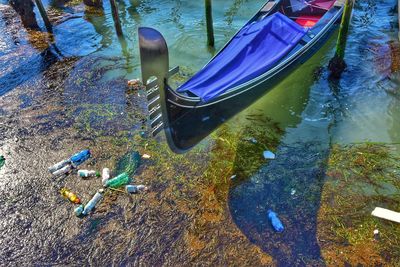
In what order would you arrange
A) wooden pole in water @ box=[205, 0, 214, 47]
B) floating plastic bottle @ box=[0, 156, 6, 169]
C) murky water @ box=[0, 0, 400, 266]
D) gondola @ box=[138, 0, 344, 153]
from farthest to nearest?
1. wooden pole in water @ box=[205, 0, 214, 47]
2. floating plastic bottle @ box=[0, 156, 6, 169]
3. murky water @ box=[0, 0, 400, 266]
4. gondola @ box=[138, 0, 344, 153]

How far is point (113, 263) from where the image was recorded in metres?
4.26

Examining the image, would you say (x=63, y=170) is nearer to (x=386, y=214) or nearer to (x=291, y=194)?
(x=291, y=194)

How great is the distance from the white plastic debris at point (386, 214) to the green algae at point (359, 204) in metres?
0.06

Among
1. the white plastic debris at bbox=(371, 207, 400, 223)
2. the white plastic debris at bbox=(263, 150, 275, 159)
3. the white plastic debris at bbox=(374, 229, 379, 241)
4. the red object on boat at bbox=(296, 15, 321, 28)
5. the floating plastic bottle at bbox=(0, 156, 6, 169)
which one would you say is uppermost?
the red object on boat at bbox=(296, 15, 321, 28)

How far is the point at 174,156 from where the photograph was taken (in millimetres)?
5742

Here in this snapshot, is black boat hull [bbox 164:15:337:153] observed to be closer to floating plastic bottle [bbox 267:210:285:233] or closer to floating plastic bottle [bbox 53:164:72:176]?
floating plastic bottle [bbox 267:210:285:233]

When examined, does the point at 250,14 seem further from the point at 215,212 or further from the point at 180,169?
the point at 215,212

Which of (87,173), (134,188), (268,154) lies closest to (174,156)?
(134,188)

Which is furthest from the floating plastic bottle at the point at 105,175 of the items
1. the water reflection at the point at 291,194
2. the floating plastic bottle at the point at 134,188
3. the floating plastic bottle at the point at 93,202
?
the water reflection at the point at 291,194

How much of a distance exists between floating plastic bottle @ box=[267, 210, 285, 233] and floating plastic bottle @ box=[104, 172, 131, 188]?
7.61 feet

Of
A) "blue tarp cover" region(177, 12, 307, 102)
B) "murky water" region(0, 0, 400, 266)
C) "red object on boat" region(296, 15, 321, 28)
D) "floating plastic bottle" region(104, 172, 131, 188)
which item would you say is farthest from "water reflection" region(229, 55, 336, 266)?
"red object on boat" region(296, 15, 321, 28)

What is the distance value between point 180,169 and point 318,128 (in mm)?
2810

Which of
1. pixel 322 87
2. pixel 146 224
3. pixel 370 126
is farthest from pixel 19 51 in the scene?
pixel 370 126

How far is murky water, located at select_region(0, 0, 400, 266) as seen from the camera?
4438 millimetres
